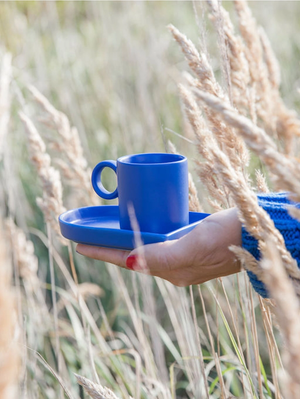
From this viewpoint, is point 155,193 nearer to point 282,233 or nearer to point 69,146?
point 282,233

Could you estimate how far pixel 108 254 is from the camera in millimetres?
1055

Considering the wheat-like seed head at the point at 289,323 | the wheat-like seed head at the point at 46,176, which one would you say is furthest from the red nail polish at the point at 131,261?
the wheat-like seed head at the point at 289,323

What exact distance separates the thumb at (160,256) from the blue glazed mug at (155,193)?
0.22 feet

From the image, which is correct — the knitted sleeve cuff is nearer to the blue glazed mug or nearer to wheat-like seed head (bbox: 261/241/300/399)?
the blue glazed mug

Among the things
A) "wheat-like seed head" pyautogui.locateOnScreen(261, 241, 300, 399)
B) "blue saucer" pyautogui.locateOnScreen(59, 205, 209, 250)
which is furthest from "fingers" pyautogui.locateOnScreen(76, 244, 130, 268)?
"wheat-like seed head" pyautogui.locateOnScreen(261, 241, 300, 399)

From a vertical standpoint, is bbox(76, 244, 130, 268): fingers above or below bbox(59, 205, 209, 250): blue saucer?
below

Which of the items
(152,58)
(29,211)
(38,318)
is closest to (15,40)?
(152,58)

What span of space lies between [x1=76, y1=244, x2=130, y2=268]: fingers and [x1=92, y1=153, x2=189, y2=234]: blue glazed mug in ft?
0.19

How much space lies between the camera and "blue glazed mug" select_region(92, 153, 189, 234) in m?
0.99

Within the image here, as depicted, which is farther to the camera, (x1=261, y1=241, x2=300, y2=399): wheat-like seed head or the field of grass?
the field of grass

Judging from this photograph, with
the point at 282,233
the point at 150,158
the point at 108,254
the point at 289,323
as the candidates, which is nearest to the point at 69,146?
the point at 150,158

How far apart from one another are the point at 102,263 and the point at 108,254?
104 cm

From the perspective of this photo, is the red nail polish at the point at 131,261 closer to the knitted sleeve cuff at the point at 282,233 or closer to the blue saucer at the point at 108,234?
the blue saucer at the point at 108,234

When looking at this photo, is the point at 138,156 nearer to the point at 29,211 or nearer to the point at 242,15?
the point at 242,15
